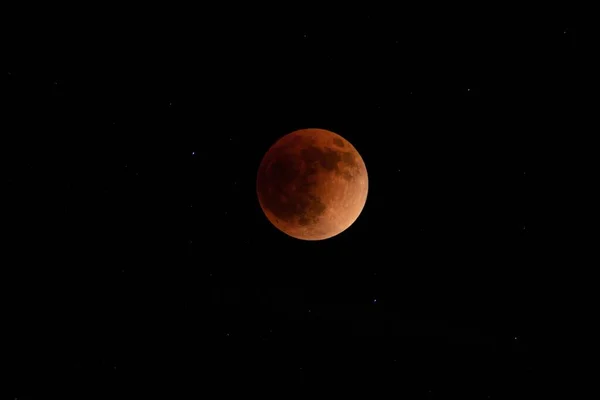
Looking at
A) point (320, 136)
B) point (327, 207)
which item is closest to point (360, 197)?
point (327, 207)

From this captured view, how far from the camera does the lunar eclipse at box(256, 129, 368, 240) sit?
5.08 metres

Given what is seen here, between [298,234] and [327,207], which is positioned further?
[298,234]

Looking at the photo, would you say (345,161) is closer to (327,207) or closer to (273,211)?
(327,207)

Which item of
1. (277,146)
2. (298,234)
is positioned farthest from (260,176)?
(298,234)

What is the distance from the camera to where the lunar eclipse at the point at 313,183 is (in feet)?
16.7

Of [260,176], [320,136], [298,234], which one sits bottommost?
[298,234]

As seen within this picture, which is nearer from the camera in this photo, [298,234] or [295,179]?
[295,179]

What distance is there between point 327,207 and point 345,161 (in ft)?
1.64

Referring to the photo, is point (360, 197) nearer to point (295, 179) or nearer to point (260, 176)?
point (295, 179)

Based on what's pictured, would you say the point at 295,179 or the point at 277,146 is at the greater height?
the point at 277,146

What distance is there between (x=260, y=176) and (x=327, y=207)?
0.82 metres

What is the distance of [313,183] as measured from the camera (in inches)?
199

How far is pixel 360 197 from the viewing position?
531 cm

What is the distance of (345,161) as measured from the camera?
5223 mm
